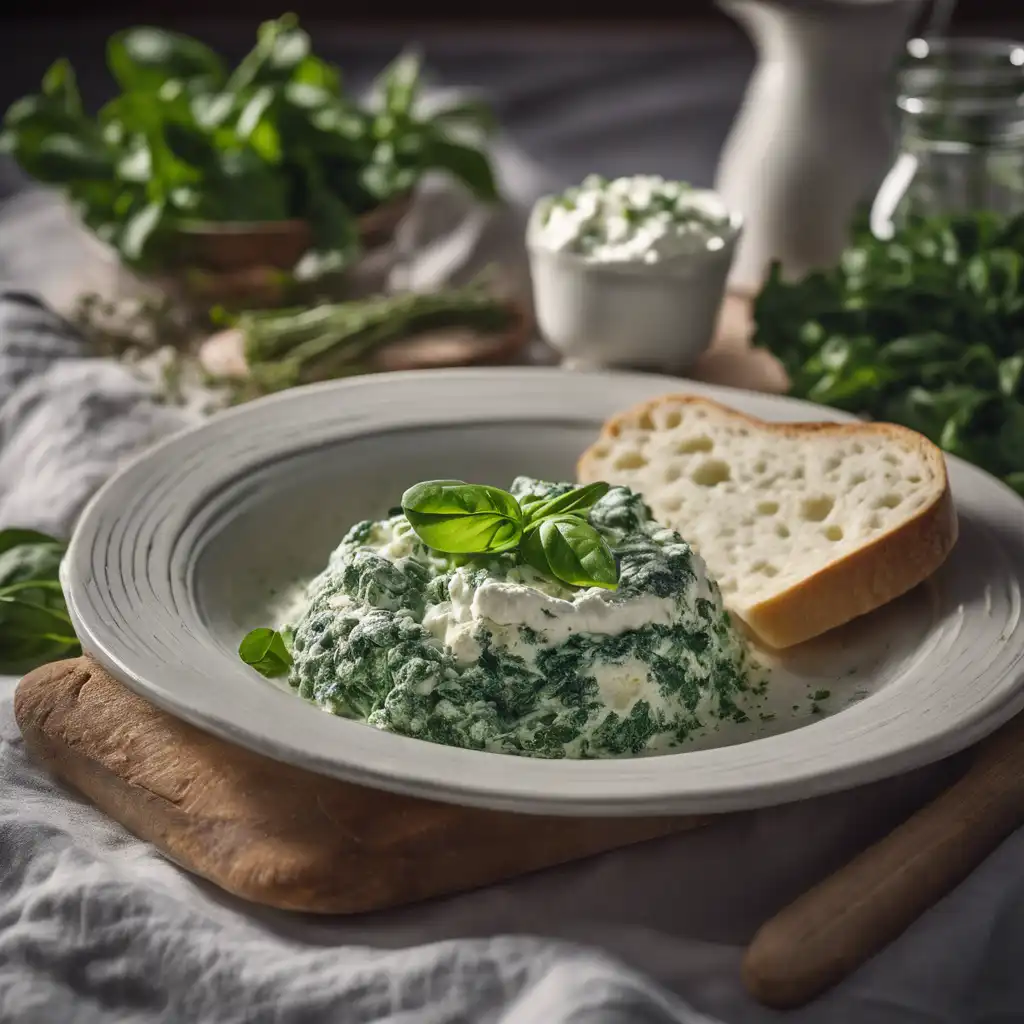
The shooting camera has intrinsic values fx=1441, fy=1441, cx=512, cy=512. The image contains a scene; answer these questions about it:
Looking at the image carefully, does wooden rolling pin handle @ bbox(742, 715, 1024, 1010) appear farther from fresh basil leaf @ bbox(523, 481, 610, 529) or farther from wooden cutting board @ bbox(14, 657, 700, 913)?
fresh basil leaf @ bbox(523, 481, 610, 529)

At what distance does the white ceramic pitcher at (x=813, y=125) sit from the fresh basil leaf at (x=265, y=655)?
2179mm

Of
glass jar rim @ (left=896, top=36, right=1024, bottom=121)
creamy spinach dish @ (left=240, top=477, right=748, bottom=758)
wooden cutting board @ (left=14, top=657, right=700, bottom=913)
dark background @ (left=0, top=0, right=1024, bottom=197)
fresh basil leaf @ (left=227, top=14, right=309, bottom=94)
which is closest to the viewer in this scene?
wooden cutting board @ (left=14, top=657, right=700, bottom=913)

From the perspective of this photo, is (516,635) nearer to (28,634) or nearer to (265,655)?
(265,655)

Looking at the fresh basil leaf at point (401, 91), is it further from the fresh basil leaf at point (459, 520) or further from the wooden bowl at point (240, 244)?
the fresh basil leaf at point (459, 520)

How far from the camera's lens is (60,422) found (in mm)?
3195

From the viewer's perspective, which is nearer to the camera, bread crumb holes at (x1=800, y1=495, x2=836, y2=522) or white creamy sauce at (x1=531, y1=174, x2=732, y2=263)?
bread crumb holes at (x1=800, y1=495, x2=836, y2=522)

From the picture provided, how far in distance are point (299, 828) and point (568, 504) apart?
639 mm

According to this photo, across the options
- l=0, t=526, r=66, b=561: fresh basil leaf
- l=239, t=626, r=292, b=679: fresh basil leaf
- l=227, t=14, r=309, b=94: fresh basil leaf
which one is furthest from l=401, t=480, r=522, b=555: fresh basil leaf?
l=227, t=14, r=309, b=94: fresh basil leaf

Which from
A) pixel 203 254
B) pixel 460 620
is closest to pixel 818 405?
pixel 460 620

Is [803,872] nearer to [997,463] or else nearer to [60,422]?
[997,463]

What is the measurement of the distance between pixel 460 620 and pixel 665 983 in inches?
22.5

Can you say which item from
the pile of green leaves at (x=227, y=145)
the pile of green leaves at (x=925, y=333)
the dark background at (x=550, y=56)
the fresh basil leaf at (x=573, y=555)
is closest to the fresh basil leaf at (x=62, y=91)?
the pile of green leaves at (x=227, y=145)

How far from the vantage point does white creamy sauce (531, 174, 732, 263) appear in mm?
3314

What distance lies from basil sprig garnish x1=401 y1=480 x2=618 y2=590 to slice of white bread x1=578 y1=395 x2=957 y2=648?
16.4 inches
